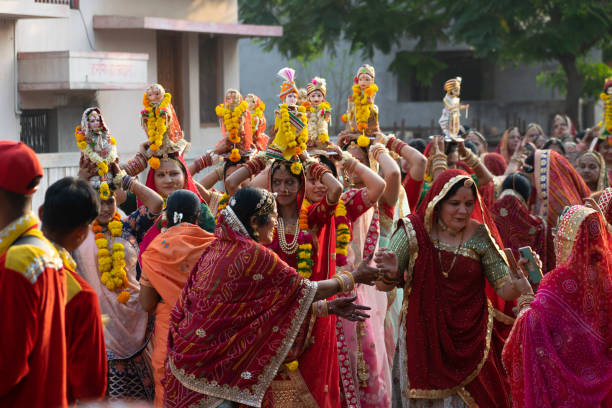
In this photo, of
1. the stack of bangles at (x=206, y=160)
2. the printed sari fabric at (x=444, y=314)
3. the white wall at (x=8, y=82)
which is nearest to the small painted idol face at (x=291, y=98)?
the printed sari fabric at (x=444, y=314)

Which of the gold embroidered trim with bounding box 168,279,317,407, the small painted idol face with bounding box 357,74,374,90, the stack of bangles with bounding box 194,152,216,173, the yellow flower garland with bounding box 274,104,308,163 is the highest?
the small painted idol face with bounding box 357,74,374,90

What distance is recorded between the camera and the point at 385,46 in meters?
22.5

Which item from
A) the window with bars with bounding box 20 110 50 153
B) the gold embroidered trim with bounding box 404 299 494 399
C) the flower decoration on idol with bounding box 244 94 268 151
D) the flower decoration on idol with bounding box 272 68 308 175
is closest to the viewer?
the gold embroidered trim with bounding box 404 299 494 399

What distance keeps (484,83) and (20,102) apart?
15622 millimetres

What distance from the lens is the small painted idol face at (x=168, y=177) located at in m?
7.23

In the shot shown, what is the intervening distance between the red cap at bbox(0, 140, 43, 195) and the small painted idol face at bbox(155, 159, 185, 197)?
3772 mm

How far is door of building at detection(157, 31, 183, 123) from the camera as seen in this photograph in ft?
68.0

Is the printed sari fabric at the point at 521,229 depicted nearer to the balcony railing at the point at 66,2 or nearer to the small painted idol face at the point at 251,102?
the small painted idol face at the point at 251,102

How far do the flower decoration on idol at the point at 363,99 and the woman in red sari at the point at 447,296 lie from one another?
5.57 feet

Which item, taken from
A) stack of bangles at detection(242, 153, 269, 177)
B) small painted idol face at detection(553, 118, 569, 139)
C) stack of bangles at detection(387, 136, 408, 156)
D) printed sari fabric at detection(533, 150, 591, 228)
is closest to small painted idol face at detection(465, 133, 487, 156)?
small painted idol face at detection(553, 118, 569, 139)

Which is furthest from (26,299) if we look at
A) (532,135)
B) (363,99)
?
(532,135)

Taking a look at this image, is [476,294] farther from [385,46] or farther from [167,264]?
[385,46]

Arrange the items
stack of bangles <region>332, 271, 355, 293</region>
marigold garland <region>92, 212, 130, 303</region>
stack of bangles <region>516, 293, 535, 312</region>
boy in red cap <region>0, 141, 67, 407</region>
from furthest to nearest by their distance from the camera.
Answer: marigold garland <region>92, 212, 130, 303</region>, stack of bangles <region>516, 293, 535, 312</region>, stack of bangles <region>332, 271, 355, 293</region>, boy in red cap <region>0, 141, 67, 407</region>

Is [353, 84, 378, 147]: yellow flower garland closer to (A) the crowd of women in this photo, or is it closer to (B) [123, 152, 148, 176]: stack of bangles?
(A) the crowd of women
